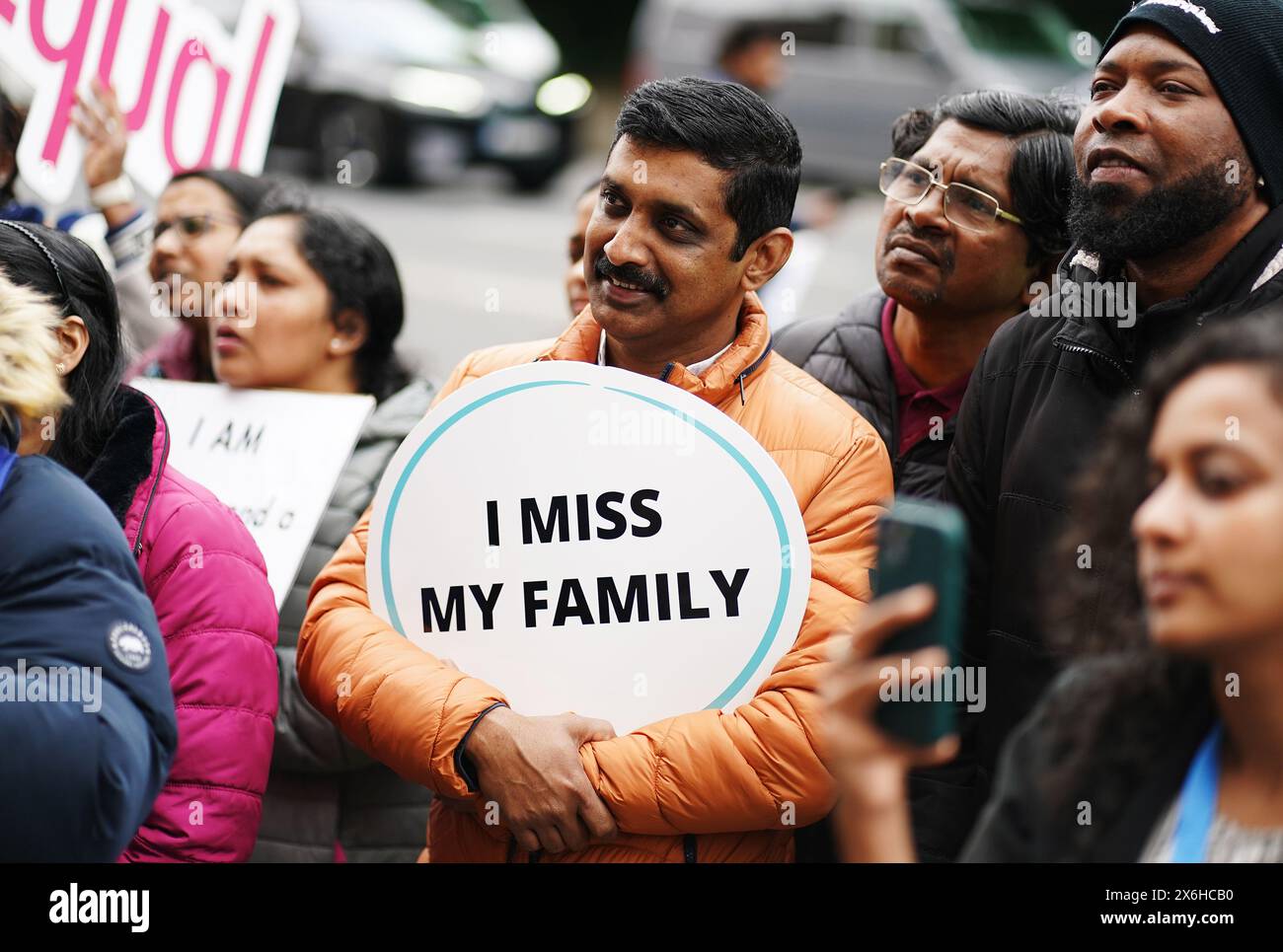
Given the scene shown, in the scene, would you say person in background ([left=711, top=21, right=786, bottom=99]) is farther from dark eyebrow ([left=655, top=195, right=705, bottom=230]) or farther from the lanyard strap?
the lanyard strap

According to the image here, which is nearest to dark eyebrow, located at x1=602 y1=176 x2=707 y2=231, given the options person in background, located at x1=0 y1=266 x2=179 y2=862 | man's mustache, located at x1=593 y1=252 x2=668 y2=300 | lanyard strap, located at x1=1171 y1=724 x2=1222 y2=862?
man's mustache, located at x1=593 y1=252 x2=668 y2=300

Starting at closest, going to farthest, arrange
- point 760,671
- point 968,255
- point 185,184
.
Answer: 1. point 760,671
2. point 968,255
3. point 185,184

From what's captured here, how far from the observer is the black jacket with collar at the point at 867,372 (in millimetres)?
2988

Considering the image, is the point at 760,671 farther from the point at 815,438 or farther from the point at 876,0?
the point at 876,0

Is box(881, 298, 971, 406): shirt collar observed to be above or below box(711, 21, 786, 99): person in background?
below

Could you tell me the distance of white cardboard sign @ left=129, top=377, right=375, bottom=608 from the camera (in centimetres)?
305

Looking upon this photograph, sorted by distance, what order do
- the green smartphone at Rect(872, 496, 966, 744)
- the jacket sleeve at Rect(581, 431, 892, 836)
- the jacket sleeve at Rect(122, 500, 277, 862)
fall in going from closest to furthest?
1. the green smartphone at Rect(872, 496, 966, 744)
2. the jacket sleeve at Rect(581, 431, 892, 836)
3. the jacket sleeve at Rect(122, 500, 277, 862)

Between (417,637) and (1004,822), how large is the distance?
1.12 meters

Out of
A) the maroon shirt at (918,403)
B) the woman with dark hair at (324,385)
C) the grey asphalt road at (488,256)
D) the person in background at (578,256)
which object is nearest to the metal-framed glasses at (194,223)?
the woman with dark hair at (324,385)

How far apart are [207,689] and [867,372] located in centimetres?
150

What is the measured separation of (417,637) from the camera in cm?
248

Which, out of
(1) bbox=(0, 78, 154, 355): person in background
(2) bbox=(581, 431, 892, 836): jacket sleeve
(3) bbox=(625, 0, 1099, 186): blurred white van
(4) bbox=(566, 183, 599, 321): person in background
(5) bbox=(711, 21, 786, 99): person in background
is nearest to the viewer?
(2) bbox=(581, 431, 892, 836): jacket sleeve

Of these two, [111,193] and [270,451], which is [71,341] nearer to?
[270,451]
